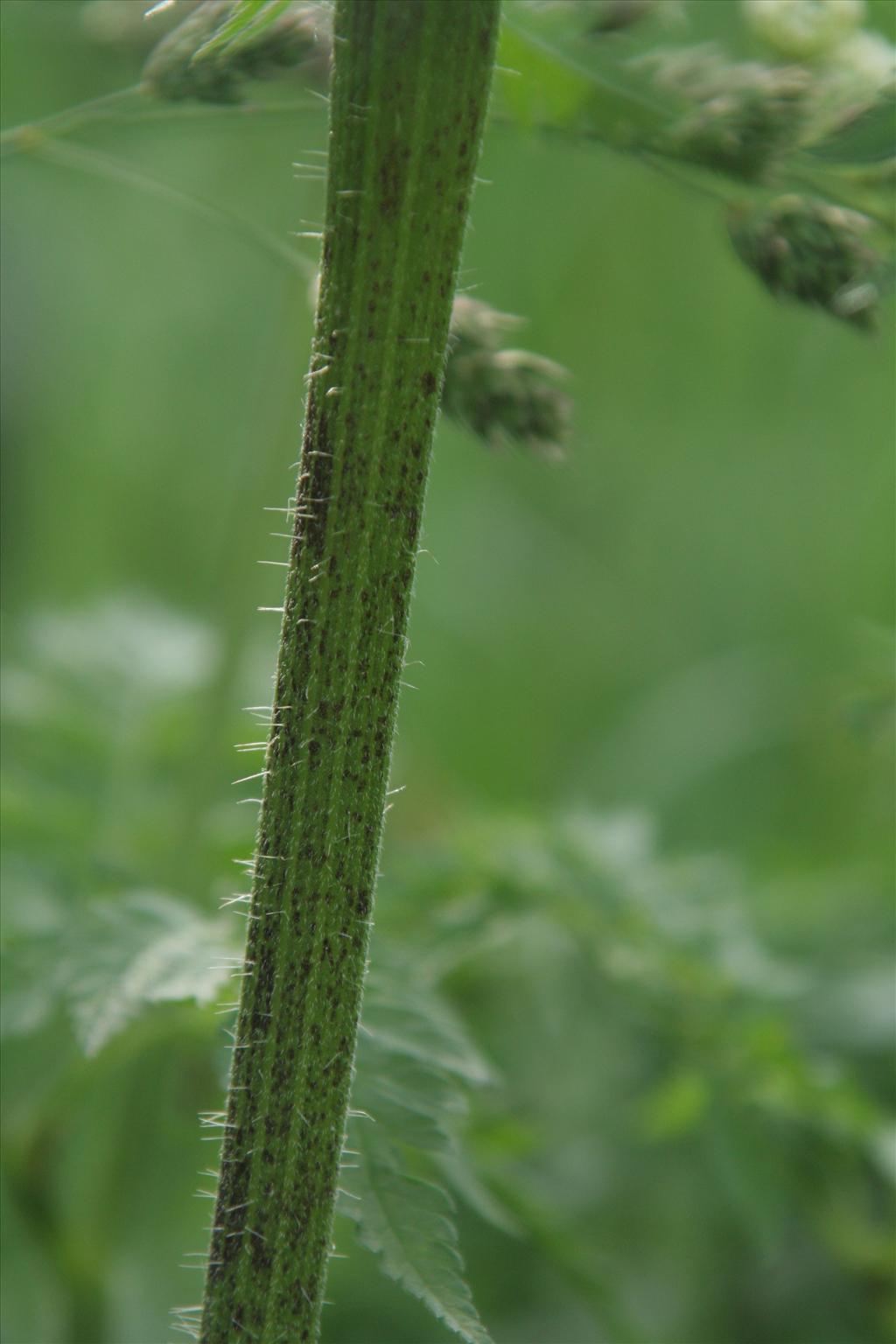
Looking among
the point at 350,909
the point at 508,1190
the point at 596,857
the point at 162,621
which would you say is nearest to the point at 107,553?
the point at 162,621

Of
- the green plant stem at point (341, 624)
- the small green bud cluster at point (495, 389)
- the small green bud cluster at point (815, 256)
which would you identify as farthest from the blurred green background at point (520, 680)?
the green plant stem at point (341, 624)

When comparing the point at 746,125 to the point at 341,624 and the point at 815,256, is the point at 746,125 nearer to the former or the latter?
the point at 815,256

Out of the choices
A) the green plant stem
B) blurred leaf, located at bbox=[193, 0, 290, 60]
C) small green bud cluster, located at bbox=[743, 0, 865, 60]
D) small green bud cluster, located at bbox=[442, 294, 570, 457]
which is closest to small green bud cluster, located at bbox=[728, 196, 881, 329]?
small green bud cluster, located at bbox=[442, 294, 570, 457]

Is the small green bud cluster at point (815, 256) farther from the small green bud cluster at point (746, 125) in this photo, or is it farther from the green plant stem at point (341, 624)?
the green plant stem at point (341, 624)

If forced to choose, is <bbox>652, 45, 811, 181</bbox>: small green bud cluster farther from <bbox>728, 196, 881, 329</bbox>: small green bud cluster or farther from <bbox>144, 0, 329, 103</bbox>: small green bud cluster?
<bbox>144, 0, 329, 103</bbox>: small green bud cluster

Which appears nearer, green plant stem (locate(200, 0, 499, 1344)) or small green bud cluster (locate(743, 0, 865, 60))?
green plant stem (locate(200, 0, 499, 1344))
